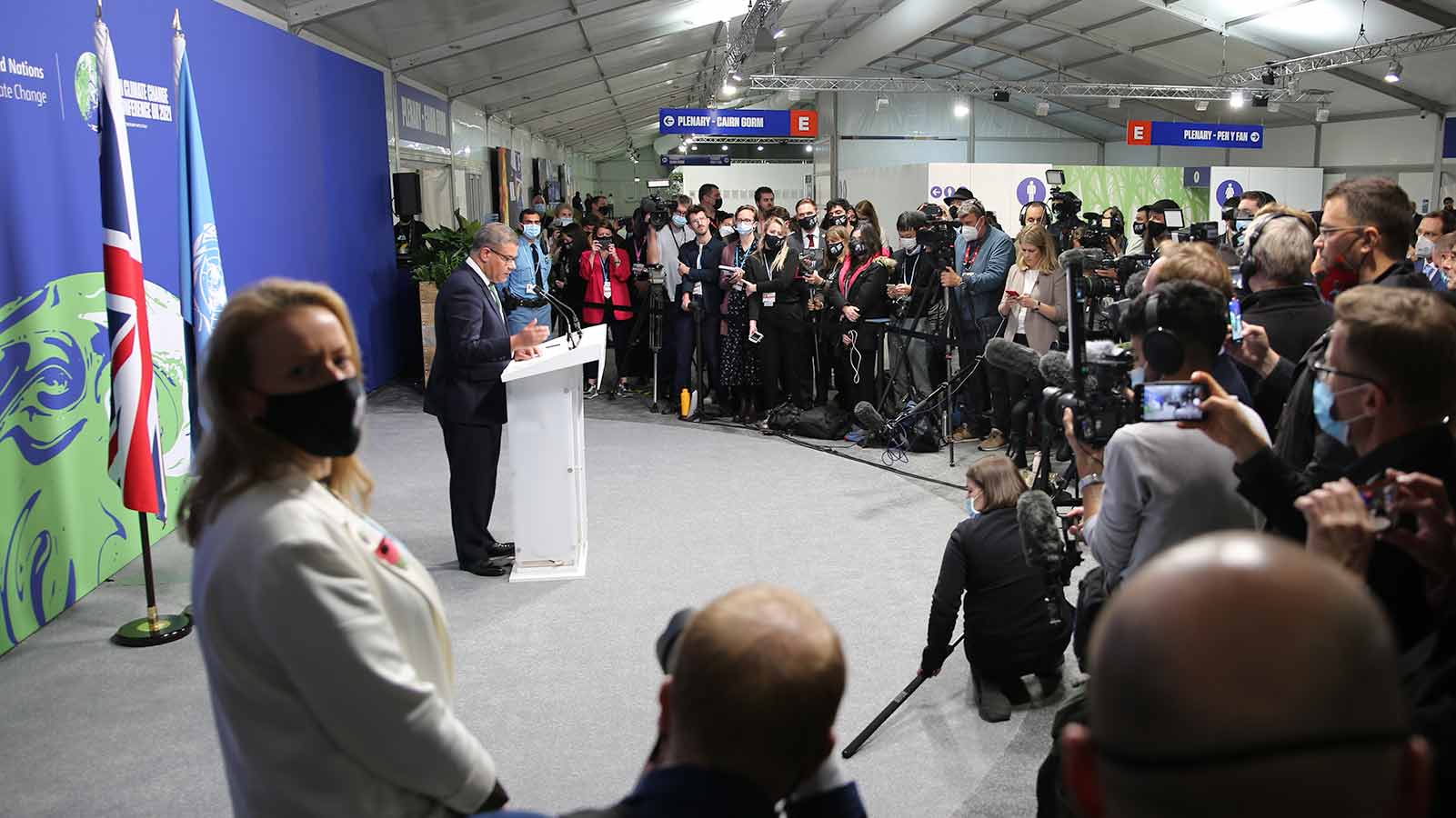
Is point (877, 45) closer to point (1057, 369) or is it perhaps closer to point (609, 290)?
point (609, 290)

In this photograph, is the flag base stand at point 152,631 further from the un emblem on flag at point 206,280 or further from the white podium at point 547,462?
the white podium at point 547,462

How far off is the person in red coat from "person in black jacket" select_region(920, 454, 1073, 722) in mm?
6344

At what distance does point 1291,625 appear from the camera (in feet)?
1.98

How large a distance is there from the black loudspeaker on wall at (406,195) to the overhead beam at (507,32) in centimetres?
106

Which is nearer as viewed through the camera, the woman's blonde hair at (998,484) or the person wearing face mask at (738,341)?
the woman's blonde hair at (998,484)

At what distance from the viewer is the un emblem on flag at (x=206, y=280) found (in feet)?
13.9

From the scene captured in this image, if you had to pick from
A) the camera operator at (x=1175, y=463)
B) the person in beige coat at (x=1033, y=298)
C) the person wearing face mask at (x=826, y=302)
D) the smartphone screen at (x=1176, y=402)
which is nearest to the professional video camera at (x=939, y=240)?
the person in beige coat at (x=1033, y=298)

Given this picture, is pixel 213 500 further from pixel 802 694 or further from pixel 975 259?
pixel 975 259

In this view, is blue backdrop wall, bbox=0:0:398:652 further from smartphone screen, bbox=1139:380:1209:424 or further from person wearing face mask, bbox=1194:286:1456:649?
person wearing face mask, bbox=1194:286:1456:649

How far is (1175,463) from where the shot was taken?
7.02 ft

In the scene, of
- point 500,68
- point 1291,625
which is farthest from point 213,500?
point 500,68

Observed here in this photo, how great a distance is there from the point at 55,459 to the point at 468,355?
1.64 metres

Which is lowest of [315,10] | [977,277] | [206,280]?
[977,277]

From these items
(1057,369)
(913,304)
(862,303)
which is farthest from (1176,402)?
(862,303)
